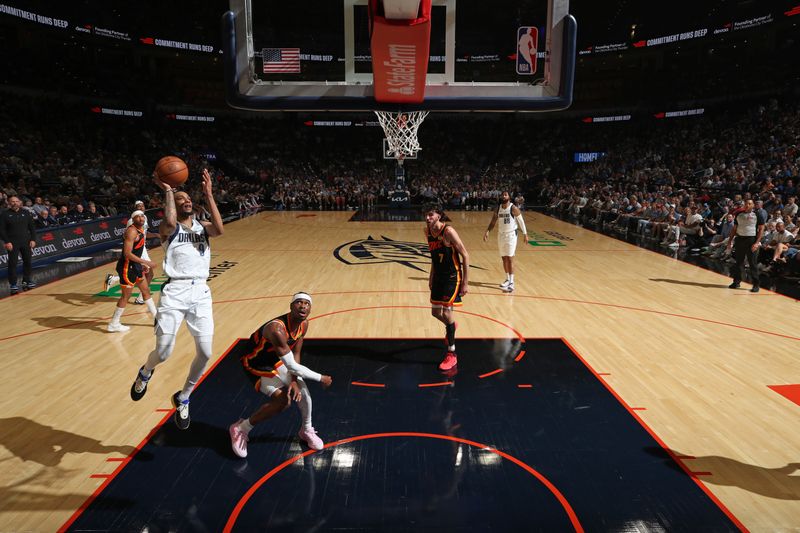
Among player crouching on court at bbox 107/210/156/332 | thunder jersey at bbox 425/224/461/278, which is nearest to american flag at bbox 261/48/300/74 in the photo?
player crouching on court at bbox 107/210/156/332

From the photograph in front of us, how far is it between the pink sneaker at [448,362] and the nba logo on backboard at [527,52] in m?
4.24

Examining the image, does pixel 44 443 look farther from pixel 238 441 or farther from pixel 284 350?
pixel 284 350

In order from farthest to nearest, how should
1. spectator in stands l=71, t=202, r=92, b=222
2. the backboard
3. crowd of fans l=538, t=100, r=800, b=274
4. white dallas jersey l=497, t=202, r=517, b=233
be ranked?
spectator in stands l=71, t=202, r=92, b=222 < crowd of fans l=538, t=100, r=800, b=274 < white dallas jersey l=497, t=202, r=517, b=233 < the backboard

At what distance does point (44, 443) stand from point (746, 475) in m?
5.34

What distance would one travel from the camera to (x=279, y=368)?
386 centimetres

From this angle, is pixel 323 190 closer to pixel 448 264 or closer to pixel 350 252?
pixel 350 252

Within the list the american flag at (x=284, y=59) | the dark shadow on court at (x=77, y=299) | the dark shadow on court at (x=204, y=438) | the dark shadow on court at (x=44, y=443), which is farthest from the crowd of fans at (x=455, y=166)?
the dark shadow on court at (x=44, y=443)

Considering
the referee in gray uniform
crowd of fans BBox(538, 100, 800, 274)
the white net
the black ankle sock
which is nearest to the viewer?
the black ankle sock

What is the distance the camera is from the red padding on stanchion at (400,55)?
6.28 metres

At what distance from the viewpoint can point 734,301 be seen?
343 inches

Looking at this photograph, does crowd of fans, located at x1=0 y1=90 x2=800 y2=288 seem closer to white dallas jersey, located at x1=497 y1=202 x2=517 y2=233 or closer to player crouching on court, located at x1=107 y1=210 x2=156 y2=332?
white dallas jersey, located at x1=497 y1=202 x2=517 y2=233

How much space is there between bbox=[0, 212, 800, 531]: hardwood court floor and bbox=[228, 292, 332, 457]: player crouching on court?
105 cm

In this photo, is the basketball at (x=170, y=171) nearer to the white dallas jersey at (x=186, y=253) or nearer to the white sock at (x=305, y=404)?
the white dallas jersey at (x=186, y=253)

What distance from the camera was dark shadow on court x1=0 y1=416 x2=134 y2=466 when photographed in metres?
4.05
